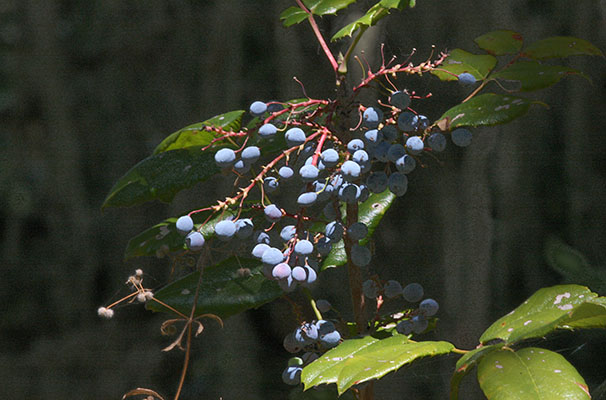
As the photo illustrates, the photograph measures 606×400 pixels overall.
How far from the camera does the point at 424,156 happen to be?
1.16m

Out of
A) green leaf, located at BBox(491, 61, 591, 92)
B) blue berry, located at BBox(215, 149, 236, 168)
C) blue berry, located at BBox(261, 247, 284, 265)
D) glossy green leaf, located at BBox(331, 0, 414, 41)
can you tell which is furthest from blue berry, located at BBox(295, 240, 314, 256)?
green leaf, located at BBox(491, 61, 591, 92)

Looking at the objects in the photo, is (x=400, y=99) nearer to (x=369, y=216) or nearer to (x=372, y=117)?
(x=372, y=117)

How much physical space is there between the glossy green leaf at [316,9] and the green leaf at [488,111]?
0.19 meters

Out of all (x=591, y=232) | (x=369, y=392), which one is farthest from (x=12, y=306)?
(x=591, y=232)

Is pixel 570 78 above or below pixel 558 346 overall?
above

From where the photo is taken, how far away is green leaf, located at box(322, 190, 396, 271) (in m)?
0.82

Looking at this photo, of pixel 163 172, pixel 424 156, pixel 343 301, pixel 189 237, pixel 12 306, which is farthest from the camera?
pixel 12 306

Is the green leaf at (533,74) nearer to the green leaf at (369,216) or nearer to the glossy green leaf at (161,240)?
the green leaf at (369,216)

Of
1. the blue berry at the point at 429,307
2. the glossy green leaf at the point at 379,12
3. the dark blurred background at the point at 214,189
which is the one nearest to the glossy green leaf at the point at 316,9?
the glossy green leaf at the point at 379,12

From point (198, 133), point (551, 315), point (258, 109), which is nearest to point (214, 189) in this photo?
point (198, 133)

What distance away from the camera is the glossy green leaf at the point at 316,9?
75 cm

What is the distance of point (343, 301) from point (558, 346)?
42 cm

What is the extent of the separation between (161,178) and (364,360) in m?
0.38

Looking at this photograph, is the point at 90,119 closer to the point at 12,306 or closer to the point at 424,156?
the point at 12,306
